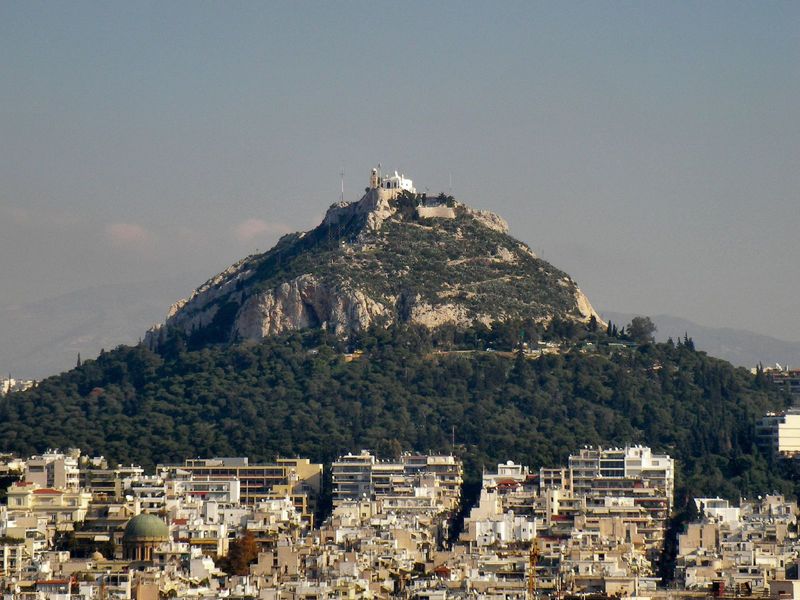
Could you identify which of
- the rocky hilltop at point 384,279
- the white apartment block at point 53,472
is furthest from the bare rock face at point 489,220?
the white apartment block at point 53,472

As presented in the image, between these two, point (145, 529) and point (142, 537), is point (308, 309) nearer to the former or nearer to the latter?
point (145, 529)

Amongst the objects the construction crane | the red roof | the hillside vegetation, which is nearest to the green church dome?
the construction crane

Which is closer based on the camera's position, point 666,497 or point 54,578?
point 54,578

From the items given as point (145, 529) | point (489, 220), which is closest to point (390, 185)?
point (489, 220)

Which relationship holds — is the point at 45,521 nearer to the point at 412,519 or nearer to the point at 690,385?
the point at 412,519

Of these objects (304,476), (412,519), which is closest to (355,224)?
(304,476)

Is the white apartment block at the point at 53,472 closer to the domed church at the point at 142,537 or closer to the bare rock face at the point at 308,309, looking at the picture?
the domed church at the point at 142,537
